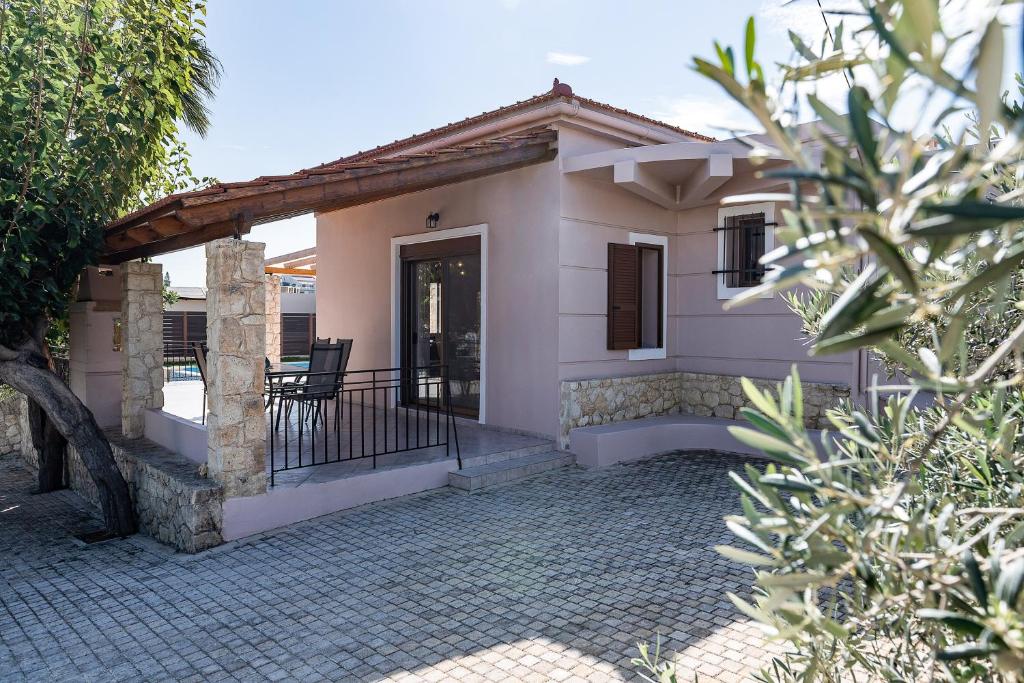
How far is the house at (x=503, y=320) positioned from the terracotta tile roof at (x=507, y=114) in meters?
0.04

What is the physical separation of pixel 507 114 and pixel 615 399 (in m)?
3.97

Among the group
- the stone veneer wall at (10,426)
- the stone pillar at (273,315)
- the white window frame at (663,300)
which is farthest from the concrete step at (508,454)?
the stone pillar at (273,315)

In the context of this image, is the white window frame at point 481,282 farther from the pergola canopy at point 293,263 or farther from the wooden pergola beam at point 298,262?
the wooden pergola beam at point 298,262

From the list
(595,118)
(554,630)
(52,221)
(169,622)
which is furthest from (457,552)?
(595,118)

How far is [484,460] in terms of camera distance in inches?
302

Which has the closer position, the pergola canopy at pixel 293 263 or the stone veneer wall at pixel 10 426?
the stone veneer wall at pixel 10 426

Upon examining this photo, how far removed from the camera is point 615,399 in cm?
901

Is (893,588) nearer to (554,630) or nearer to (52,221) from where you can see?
(554,630)

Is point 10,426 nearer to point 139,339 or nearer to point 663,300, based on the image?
point 139,339

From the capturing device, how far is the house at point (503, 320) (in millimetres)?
6742

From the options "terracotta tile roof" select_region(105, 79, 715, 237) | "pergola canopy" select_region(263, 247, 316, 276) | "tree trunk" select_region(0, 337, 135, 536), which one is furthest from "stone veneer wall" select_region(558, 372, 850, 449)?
"pergola canopy" select_region(263, 247, 316, 276)

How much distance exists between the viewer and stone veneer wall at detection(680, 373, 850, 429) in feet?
27.6

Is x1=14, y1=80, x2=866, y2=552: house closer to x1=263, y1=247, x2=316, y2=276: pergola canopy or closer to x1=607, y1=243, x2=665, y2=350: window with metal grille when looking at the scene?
x1=607, y1=243, x2=665, y2=350: window with metal grille

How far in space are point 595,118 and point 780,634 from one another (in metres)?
8.10
